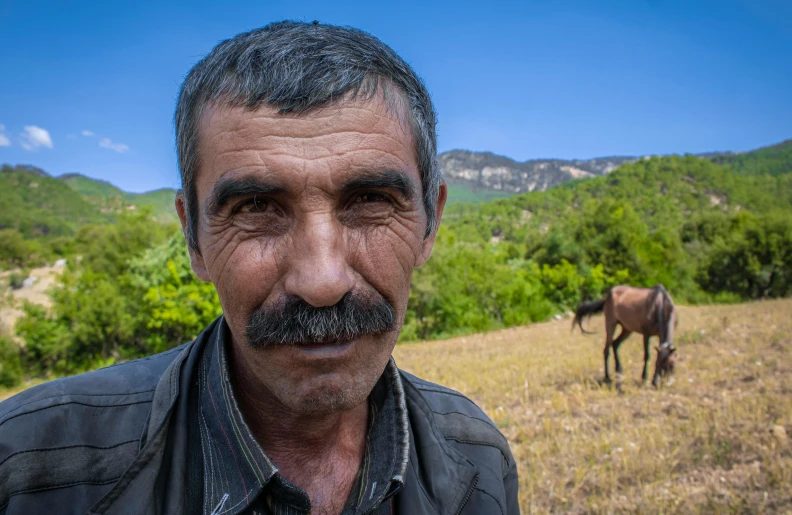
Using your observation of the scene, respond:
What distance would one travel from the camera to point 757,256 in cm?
4681

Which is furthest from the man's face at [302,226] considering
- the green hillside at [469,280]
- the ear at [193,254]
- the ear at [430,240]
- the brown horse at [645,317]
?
the green hillside at [469,280]

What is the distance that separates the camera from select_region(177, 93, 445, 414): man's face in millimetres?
1235

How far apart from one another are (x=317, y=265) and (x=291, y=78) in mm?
540

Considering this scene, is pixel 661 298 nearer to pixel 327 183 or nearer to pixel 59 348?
pixel 327 183

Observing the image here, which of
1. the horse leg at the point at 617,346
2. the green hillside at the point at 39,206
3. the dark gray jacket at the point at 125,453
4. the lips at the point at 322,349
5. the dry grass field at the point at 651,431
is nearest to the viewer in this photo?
the dark gray jacket at the point at 125,453

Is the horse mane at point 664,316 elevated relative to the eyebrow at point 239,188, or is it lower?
lower

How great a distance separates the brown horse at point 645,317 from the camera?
9344 mm

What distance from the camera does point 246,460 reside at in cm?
134

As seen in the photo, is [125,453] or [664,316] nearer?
[125,453]

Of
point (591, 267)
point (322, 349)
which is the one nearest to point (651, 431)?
point (322, 349)

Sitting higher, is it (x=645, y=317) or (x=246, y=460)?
(x=246, y=460)

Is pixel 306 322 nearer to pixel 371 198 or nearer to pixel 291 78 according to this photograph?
pixel 371 198

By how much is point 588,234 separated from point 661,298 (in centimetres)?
4326

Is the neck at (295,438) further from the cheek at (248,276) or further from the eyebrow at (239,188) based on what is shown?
the eyebrow at (239,188)
